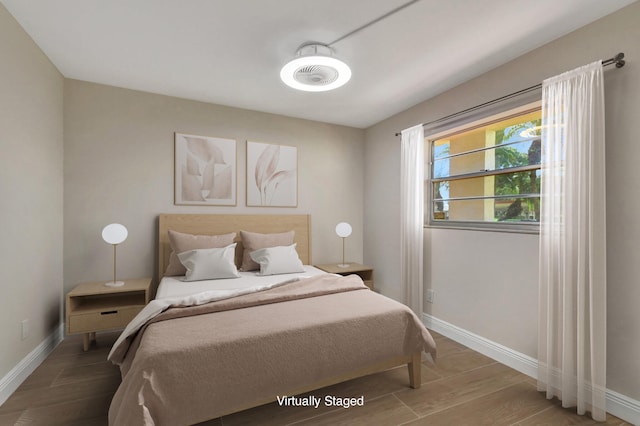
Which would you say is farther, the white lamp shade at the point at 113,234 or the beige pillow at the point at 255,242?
the beige pillow at the point at 255,242

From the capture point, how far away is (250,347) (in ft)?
5.26

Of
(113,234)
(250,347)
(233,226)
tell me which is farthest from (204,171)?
(250,347)

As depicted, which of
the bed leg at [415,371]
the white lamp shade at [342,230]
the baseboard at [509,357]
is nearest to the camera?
the baseboard at [509,357]

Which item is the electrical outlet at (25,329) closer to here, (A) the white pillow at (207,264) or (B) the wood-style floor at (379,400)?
(B) the wood-style floor at (379,400)

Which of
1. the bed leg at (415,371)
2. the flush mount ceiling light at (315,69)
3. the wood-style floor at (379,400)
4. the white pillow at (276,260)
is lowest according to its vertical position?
the wood-style floor at (379,400)

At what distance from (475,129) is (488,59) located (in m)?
0.67

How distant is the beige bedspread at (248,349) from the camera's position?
1413mm

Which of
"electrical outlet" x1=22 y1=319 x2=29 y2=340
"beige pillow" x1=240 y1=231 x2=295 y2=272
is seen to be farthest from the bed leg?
"electrical outlet" x1=22 y1=319 x2=29 y2=340

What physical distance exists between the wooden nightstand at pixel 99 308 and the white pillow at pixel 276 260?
1.06 meters

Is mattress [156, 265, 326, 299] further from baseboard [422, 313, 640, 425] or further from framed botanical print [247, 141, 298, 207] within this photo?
baseboard [422, 313, 640, 425]

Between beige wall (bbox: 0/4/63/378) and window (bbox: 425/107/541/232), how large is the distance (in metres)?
3.56

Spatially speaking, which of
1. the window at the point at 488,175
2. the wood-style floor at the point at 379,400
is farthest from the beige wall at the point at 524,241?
the wood-style floor at the point at 379,400

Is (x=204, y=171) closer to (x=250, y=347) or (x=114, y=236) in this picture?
(x=114, y=236)

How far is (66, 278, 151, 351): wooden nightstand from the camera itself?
2443mm
